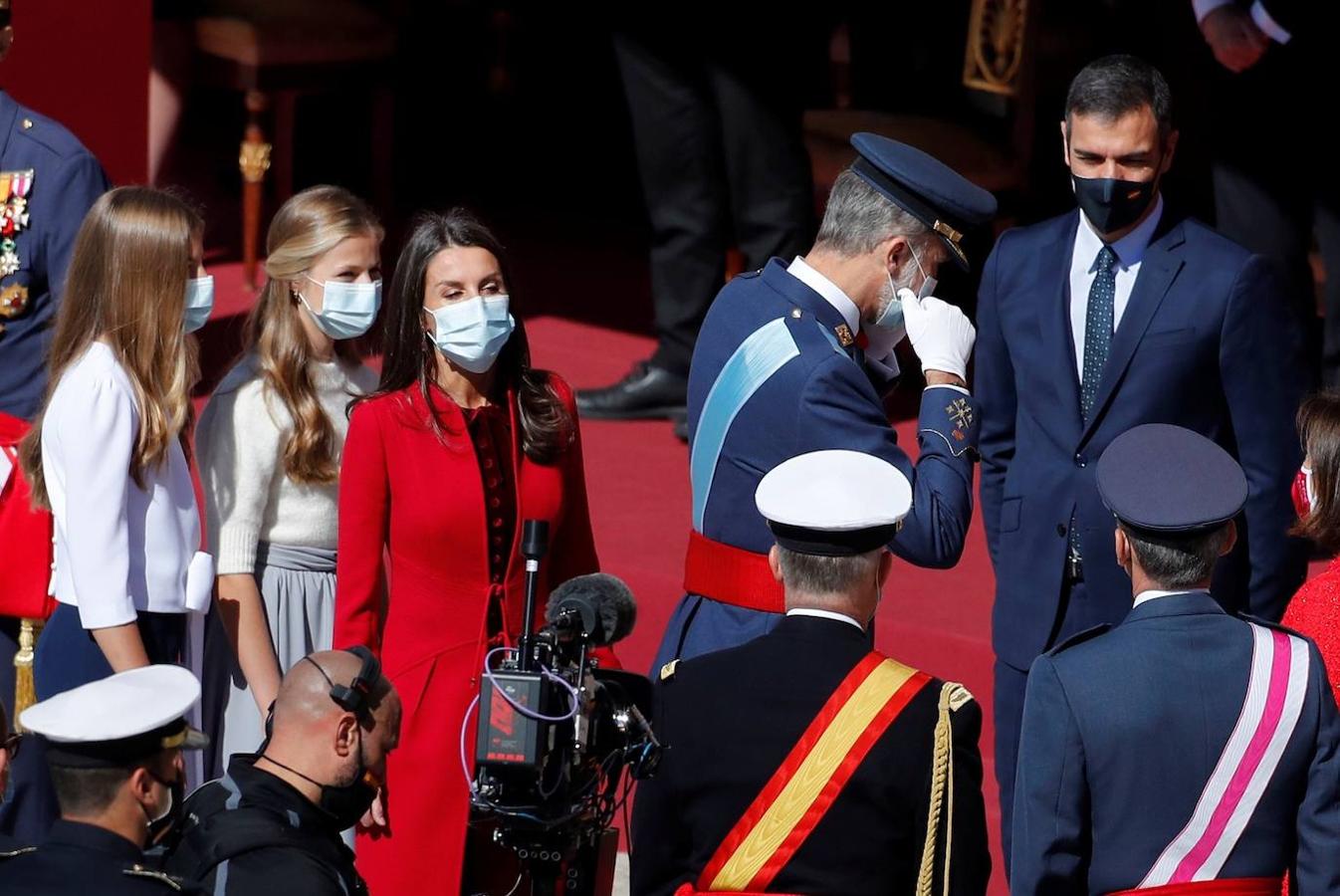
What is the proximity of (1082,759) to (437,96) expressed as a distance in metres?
6.45

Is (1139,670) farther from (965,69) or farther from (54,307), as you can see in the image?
(965,69)

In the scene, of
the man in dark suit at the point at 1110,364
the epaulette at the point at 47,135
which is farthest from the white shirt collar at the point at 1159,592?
the epaulette at the point at 47,135

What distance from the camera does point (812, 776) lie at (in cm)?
275

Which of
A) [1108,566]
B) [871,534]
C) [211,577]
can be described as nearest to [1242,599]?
[1108,566]

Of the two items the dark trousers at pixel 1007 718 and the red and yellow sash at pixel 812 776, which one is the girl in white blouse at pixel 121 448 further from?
the dark trousers at pixel 1007 718

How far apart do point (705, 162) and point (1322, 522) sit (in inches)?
126

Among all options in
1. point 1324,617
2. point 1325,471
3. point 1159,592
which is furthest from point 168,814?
point 1325,471

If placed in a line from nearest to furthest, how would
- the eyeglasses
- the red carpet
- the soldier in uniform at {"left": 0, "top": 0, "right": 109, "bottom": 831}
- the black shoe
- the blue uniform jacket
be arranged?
the eyeglasses → the blue uniform jacket → the soldier in uniform at {"left": 0, "top": 0, "right": 109, "bottom": 831} → the red carpet → the black shoe

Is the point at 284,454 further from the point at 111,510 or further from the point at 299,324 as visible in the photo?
the point at 111,510

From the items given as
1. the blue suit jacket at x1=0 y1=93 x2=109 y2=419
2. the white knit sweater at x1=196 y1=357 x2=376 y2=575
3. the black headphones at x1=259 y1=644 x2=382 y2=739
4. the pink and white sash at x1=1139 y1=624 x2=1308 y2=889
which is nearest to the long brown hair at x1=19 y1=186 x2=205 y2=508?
the white knit sweater at x1=196 y1=357 x2=376 y2=575

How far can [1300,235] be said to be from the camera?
18.8 ft

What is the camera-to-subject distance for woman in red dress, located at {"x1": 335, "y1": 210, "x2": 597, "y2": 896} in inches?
146

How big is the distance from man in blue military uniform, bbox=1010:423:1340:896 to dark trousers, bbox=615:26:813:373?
3359 millimetres

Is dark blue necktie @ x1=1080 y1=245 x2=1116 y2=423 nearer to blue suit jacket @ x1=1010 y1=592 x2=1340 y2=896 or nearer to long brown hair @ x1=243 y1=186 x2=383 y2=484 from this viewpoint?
blue suit jacket @ x1=1010 y1=592 x2=1340 y2=896
